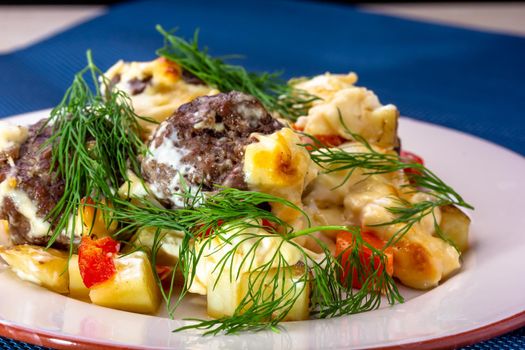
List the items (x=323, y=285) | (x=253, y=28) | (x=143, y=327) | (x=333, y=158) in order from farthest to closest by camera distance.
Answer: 1. (x=253, y=28)
2. (x=333, y=158)
3. (x=323, y=285)
4. (x=143, y=327)

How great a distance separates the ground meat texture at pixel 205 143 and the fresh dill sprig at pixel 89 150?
0.54 feet

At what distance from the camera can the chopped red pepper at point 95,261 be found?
2.79 m

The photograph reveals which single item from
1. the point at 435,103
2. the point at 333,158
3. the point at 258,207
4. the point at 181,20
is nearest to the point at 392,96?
the point at 435,103

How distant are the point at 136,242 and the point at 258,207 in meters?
0.48

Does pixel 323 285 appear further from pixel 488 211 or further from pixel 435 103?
pixel 435 103

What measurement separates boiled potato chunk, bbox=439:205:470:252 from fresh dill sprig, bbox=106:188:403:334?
489mm

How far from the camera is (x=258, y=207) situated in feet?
9.31

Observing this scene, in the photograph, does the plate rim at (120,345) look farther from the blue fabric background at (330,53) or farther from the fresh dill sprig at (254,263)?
the blue fabric background at (330,53)

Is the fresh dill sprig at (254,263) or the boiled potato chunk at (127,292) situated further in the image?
the boiled potato chunk at (127,292)

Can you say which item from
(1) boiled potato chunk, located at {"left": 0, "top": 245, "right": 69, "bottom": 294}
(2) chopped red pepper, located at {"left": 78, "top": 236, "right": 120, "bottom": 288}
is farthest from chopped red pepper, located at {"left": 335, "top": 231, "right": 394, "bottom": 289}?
(1) boiled potato chunk, located at {"left": 0, "top": 245, "right": 69, "bottom": 294}

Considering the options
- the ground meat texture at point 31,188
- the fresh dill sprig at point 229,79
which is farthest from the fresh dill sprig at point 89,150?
the fresh dill sprig at point 229,79

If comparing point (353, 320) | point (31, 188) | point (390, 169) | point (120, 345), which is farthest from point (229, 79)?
point (120, 345)

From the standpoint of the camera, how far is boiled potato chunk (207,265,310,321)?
8.74ft

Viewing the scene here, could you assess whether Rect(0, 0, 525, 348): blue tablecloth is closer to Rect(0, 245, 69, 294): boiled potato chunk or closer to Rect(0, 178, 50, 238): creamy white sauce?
Rect(0, 178, 50, 238): creamy white sauce
